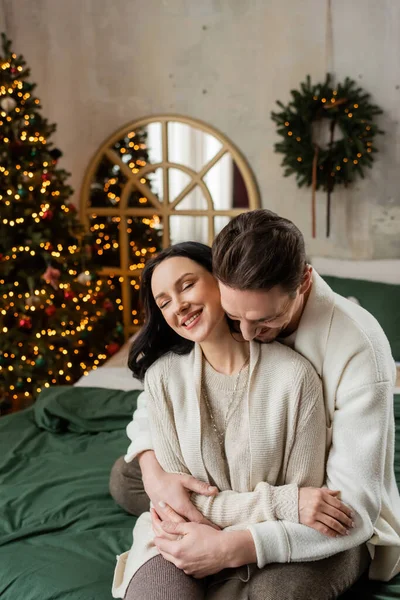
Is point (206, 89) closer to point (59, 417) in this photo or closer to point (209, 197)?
point (209, 197)

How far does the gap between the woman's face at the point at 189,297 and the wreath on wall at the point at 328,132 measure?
2.24 meters

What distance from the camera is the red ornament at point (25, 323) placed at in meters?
3.22

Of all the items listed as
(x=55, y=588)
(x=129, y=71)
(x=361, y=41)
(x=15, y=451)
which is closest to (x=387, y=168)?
(x=361, y=41)

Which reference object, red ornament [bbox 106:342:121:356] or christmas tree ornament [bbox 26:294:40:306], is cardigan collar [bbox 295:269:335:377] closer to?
christmas tree ornament [bbox 26:294:40:306]

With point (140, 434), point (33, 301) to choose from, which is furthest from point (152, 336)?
point (33, 301)

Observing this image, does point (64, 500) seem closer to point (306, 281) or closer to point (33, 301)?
point (306, 281)

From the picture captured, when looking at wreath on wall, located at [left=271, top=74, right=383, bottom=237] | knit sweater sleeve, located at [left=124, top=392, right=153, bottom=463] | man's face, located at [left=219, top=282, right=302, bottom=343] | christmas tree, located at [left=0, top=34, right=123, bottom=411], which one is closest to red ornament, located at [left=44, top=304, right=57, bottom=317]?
christmas tree, located at [left=0, top=34, right=123, bottom=411]

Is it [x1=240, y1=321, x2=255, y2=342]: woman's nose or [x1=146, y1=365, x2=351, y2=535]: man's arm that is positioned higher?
[x1=240, y1=321, x2=255, y2=342]: woman's nose

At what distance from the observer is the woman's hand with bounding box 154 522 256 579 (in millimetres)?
1292

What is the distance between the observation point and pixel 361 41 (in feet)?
11.4

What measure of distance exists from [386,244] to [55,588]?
2.72m

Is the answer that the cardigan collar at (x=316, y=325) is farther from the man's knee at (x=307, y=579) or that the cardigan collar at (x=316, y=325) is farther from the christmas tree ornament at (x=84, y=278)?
the christmas tree ornament at (x=84, y=278)

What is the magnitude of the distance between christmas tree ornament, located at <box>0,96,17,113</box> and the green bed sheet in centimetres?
141

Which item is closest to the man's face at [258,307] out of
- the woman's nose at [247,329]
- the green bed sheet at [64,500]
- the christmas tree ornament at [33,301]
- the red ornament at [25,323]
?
the woman's nose at [247,329]
